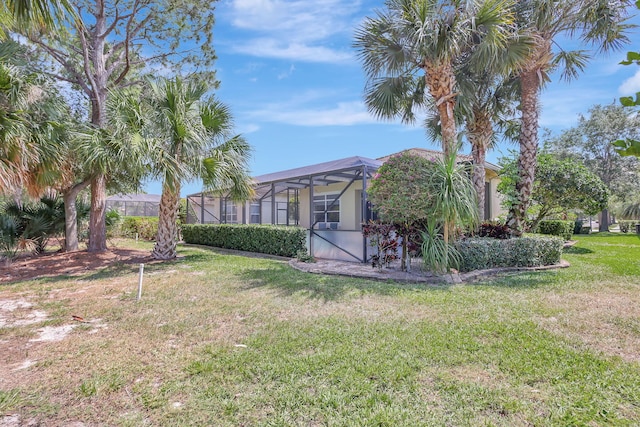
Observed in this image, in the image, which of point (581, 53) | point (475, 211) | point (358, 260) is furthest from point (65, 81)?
point (581, 53)

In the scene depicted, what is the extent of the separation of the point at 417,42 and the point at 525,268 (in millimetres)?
6248

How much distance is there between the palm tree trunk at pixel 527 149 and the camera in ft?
31.9

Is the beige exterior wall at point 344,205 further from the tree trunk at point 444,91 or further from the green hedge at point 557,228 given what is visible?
the tree trunk at point 444,91

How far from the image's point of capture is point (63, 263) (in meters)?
9.90

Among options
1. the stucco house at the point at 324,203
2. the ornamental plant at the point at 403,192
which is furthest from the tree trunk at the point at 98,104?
the ornamental plant at the point at 403,192

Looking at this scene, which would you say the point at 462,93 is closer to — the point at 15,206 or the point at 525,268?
the point at 525,268

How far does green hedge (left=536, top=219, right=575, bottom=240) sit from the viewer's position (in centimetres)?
1706

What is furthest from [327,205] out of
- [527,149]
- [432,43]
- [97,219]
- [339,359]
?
[339,359]

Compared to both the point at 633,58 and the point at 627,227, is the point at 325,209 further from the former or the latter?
the point at 627,227

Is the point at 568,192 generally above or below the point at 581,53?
below

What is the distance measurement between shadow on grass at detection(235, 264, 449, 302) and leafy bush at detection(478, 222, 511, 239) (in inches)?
165

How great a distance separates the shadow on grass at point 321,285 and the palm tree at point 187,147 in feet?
11.2

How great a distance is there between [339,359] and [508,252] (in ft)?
22.7

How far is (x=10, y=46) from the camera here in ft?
26.7
